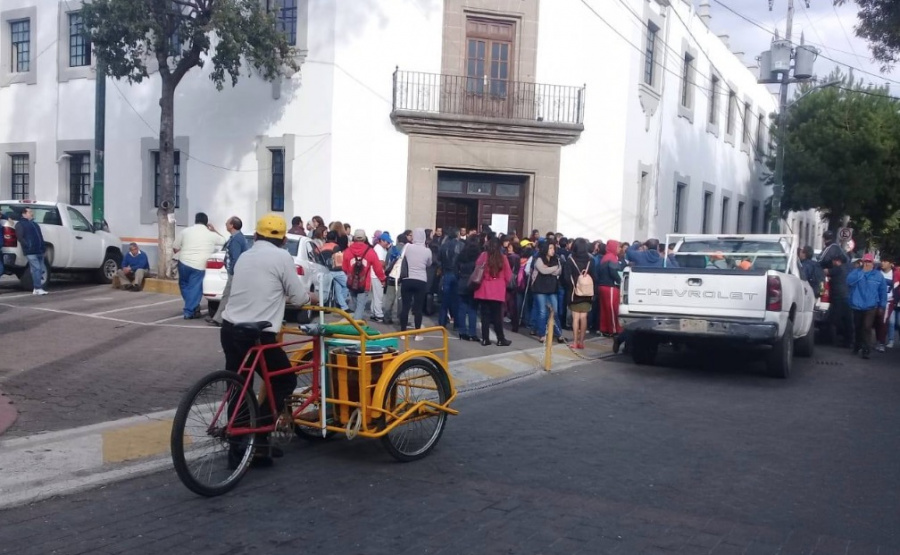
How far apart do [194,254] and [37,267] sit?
16.7 ft

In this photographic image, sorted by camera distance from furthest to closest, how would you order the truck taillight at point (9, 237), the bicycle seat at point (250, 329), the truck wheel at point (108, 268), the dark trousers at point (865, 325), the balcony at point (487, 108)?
the balcony at point (487, 108) → the truck wheel at point (108, 268) → the truck taillight at point (9, 237) → the dark trousers at point (865, 325) → the bicycle seat at point (250, 329)

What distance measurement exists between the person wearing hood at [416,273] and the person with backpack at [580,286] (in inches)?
90.5

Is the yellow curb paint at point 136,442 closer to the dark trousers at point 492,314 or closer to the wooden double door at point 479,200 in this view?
the dark trousers at point 492,314

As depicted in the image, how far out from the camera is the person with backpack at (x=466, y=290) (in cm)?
1340

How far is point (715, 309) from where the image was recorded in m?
10.9

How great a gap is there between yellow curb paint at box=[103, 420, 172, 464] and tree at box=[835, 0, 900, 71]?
14719 mm

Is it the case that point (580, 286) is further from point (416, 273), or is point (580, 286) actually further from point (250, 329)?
point (250, 329)

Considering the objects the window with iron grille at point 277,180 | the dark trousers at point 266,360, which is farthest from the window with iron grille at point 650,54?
the dark trousers at point 266,360

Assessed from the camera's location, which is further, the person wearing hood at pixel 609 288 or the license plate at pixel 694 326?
the person wearing hood at pixel 609 288

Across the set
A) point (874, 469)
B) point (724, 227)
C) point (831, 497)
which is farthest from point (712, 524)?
point (724, 227)

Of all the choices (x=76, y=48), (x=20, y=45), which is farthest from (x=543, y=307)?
(x=20, y=45)

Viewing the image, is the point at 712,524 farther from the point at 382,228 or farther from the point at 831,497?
the point at 382,228

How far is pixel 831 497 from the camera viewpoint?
5.93 metres

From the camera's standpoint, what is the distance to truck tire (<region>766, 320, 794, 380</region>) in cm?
1102
